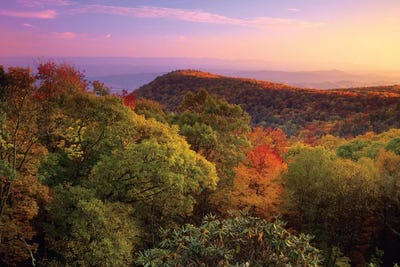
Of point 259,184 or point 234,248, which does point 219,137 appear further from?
point 234,248

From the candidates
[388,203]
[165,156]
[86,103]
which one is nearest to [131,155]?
[165,156]

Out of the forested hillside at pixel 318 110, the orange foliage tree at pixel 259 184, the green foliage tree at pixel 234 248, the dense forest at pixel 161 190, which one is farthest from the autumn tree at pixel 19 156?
the forested hillside at pixel 318 110

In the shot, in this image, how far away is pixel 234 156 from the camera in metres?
34.8

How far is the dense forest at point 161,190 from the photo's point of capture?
1355 cm

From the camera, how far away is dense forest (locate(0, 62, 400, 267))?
13.5 metres

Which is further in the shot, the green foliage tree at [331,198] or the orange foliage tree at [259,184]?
the orange foliage tree at [259,184]

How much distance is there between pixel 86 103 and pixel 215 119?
54.2 ft

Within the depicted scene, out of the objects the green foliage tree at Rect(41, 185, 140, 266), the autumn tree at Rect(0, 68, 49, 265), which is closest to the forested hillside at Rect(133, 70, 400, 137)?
the green foliage tree at Rect(41, 185, 140, 266)

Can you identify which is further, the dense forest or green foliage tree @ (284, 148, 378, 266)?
green foliage tree @ (284, 148, 378, 266)

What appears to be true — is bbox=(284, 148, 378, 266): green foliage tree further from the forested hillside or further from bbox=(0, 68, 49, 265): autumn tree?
the forested hillside

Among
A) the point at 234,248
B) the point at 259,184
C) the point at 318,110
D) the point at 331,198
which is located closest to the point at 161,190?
the point at 259,184

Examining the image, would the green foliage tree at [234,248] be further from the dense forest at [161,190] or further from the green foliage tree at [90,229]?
the green foliage tree at [90,229]

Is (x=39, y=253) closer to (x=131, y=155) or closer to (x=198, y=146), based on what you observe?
(x=131, y=155)

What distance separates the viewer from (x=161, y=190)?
2433cm
